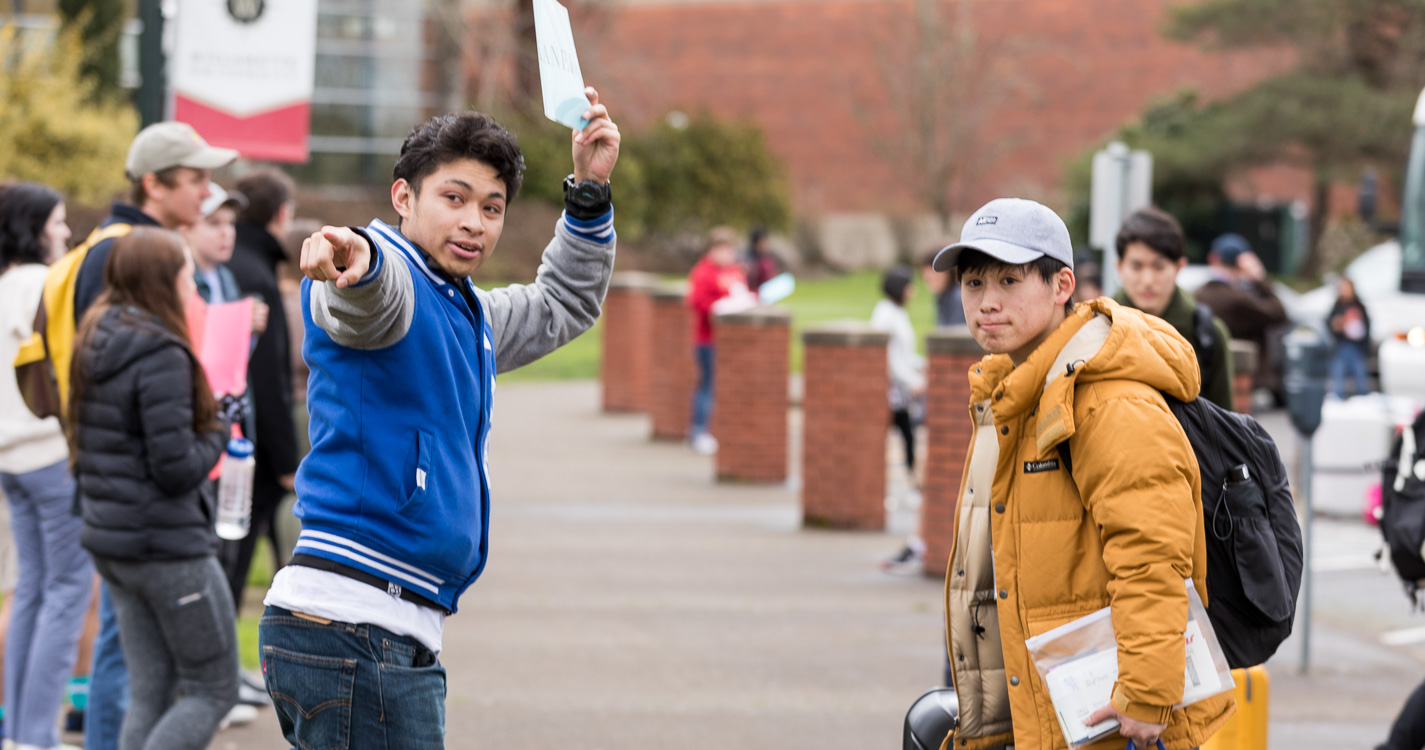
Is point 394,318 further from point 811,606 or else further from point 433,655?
point 811,606

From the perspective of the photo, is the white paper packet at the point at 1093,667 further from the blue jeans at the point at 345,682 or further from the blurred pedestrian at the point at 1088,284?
the blurred pedestrian at the point at 1088,284

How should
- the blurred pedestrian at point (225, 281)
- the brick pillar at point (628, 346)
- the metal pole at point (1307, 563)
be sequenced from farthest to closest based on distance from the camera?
the brick pillar at point (628, 346) < the metal pole at point (1307, 563) < the blurred pedestrian at point (225, 281)

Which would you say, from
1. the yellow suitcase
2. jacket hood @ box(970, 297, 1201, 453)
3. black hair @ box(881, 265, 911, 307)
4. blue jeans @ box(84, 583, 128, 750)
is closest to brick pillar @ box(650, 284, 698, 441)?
black hair @ box(881, 265, 911, 307)

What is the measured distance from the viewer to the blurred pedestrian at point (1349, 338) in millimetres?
17266

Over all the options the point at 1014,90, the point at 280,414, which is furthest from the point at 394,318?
the point at 1014,90

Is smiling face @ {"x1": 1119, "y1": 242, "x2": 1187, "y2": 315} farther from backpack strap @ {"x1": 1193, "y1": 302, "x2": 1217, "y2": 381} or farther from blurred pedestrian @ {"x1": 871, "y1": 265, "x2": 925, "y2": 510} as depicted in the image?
blurred pedestrian @ {"x1": 871, "y1": 265, "x2": 925, "y2": 510}

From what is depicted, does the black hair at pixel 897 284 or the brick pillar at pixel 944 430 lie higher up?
the black hair at pixel 897 284

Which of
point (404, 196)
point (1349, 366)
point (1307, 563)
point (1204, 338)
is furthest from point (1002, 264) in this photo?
point (1349, 366)

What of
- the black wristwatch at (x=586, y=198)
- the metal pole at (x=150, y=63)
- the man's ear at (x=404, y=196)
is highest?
the metal pole at (x=150, y=63)

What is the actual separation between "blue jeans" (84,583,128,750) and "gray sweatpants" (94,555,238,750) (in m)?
0.38

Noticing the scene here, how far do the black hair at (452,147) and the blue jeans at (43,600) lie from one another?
282cm

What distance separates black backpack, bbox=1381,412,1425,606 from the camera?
16.5 feet

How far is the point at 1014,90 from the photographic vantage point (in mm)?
55375

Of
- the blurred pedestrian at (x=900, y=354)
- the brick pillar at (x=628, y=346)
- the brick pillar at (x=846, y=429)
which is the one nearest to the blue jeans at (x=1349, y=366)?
the brick pillar at (x=628, y=346)
